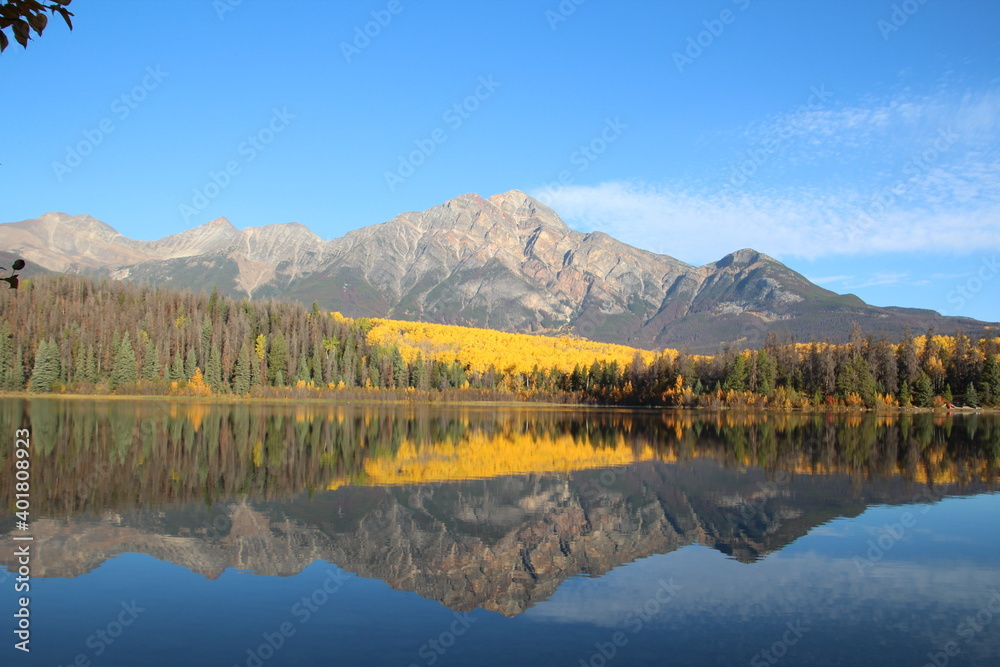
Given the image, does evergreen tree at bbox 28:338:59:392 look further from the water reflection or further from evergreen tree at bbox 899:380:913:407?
evergreen tree at bbox 899:380:913:407

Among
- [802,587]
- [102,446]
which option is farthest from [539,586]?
[102,446]

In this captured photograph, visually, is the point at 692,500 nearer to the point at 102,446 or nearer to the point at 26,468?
the point at 26,468

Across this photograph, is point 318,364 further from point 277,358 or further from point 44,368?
point 44,368

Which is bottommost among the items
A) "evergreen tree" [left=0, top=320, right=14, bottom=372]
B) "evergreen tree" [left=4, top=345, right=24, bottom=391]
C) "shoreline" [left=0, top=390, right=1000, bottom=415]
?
"shoreline" [left=0, top=390, right=1000, bottom=415]

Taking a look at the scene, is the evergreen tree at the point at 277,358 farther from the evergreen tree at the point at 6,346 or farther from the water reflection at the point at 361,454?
the water reflection at the point at 361,454

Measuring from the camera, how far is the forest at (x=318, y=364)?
399ft

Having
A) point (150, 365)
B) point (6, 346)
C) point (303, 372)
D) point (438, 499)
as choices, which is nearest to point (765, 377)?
point (303, 372)

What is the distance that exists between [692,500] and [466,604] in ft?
52.2

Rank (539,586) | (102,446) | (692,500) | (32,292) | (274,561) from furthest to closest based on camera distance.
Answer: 1. (32,292)
2. (102,446)
3. (692,500)
4. (274,561)
5. (539,586)

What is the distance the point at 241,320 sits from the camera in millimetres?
140750

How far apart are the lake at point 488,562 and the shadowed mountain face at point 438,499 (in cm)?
15

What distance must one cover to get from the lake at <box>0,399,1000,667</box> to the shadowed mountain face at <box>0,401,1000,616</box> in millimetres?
153

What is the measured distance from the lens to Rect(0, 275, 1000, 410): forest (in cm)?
12156

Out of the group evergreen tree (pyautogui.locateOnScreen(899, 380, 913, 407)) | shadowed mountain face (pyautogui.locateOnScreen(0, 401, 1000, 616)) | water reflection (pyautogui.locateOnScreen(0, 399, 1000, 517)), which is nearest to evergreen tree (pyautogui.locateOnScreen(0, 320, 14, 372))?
water reflection (pyautogui.locateOnScreen(0, 399, 1000, 517))
